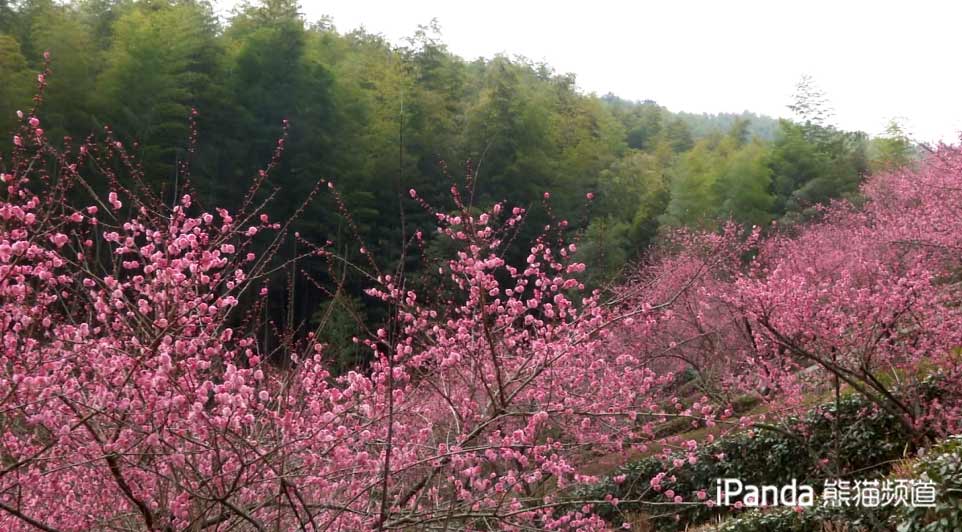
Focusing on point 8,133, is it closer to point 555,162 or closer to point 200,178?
point 200,178

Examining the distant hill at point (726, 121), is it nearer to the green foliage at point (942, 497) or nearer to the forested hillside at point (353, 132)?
the forested hillside at point (353, 132)

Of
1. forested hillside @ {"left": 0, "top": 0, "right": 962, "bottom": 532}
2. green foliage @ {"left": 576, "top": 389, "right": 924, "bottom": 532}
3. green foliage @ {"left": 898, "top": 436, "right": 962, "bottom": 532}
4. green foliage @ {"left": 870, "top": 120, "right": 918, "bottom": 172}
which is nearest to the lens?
forested hillside @ {"left": 0, "top": 0, "right": 962, "bottom": 532}

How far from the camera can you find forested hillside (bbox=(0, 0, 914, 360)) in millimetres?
17922

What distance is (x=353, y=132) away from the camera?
2348cm

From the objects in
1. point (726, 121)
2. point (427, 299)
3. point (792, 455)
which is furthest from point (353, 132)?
point (726, 121)

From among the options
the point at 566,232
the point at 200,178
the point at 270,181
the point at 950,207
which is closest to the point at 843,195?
the point at 566,232

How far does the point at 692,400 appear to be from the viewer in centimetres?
1502

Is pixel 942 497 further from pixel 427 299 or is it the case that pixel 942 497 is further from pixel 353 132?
pixel 353 132

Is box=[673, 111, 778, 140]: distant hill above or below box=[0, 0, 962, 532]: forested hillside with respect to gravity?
above

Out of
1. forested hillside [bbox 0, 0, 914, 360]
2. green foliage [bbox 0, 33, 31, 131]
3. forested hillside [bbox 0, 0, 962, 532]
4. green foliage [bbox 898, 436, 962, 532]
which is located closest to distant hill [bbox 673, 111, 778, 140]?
forested hillside [bbox 0, 0, 962, 532]

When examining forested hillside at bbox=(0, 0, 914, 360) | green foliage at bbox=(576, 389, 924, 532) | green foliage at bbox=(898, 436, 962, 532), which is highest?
forested hillside at bbox=(0, 0, 914, 360)

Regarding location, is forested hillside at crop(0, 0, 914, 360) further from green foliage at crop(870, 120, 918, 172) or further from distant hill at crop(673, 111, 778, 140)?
distant hill at crop(673, 111, 778, 140)

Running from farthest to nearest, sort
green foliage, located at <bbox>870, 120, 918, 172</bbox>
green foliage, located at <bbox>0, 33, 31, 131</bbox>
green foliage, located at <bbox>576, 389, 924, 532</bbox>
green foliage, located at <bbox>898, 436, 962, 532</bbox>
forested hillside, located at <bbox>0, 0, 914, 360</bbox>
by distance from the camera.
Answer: green foliage, located at <bbox>870, 120, 918, 172</bbox>, forested hillside, located at <bbox>0, 0, 914, 360</bbox>, green foliage, located at <bbox>0, 33, 31, 131</bbox>, green foliage, located at <bbox>576, 389, 924, 532</bbox>, green foliage, located at <bbox>898, 436, 962, 532</bbox>

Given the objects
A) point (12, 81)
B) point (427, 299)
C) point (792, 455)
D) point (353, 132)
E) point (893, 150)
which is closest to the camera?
point (792, 455)
